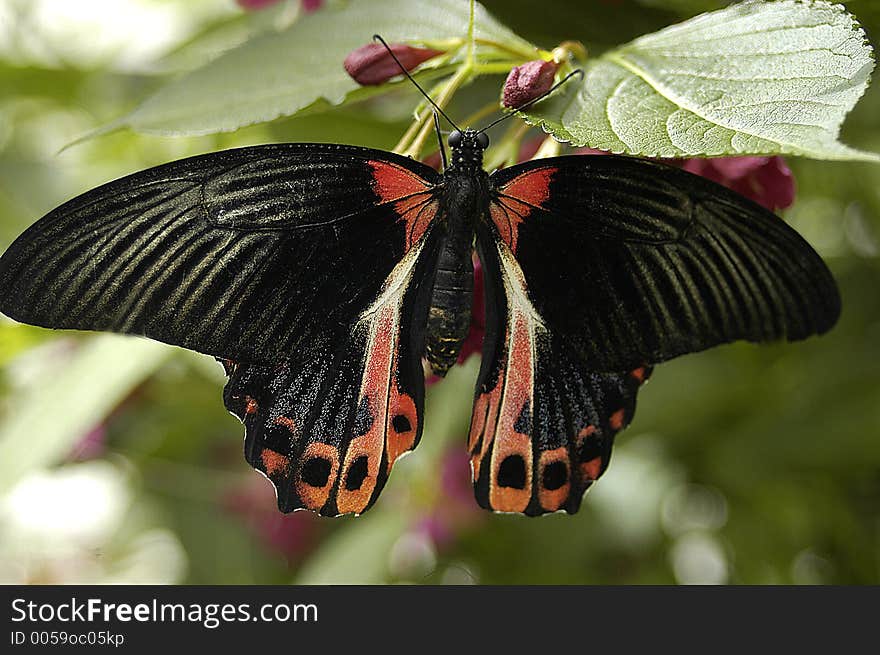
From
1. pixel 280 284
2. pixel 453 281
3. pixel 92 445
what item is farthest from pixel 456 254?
pixel 92 445

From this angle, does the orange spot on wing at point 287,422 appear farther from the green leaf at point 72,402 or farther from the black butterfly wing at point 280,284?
the green leaf at point 72,402

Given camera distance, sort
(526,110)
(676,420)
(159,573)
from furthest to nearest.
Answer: (159,573) → (676,420) → (526,110)

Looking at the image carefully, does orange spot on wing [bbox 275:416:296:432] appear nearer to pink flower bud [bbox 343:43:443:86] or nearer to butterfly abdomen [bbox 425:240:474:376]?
butterfly abdomen [bbox 425:240:474:376]

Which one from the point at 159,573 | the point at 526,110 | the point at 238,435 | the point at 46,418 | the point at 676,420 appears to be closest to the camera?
the point at 526,110

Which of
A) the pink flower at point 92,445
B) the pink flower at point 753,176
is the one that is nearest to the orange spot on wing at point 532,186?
the pink flower at point 753,176

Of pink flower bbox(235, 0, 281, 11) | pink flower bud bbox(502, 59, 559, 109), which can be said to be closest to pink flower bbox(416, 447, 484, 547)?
pink flower bbox(235, 0, 281, 11)
